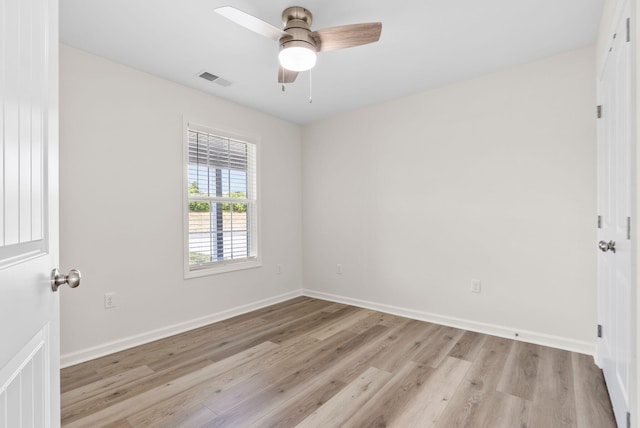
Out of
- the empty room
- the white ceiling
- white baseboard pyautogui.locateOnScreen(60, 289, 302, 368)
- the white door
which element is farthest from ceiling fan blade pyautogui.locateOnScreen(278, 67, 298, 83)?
white baseboard pyautogui.locateOnScreen(60, 289, 302, 368)

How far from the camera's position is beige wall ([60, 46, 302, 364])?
253 cm

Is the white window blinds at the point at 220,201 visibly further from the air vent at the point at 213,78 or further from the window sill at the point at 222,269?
the air vent at the point at 213,78

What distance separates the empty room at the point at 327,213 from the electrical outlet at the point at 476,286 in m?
0.05

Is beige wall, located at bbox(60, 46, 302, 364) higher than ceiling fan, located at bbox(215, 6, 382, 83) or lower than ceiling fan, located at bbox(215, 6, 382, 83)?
lower

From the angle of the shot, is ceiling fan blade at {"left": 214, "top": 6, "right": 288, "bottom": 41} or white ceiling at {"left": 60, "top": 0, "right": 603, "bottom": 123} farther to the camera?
white ceiling at {"left": 60, "top": 0, "right": 603, "bottom": 123}

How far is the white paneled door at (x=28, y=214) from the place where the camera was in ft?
2.04

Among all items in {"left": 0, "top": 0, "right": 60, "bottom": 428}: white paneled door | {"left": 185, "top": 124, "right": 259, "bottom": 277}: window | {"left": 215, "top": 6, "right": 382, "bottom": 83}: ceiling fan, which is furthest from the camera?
{"left": 185, "top": 124, "right": 259, "bottom": 277}: window

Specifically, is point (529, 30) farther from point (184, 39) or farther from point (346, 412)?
point (346, 412)

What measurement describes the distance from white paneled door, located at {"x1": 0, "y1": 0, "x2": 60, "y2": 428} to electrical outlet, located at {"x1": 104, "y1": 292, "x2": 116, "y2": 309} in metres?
2.03

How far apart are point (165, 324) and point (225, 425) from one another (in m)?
1.62

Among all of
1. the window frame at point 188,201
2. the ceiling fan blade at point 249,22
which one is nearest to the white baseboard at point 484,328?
the window frame at point 188,201

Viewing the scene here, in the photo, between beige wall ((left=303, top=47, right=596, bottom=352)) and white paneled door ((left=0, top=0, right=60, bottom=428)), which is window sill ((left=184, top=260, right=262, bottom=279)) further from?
white paneled door ((left=0, top=0, right=60, bottom=428))

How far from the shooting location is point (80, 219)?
2566mm

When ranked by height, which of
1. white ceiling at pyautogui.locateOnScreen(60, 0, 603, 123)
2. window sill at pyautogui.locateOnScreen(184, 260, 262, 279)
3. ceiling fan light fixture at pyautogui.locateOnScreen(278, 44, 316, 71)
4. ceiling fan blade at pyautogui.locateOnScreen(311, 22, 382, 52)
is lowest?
window sill at pyautogui.locateOnScreen(184, 260, 262, 279)
